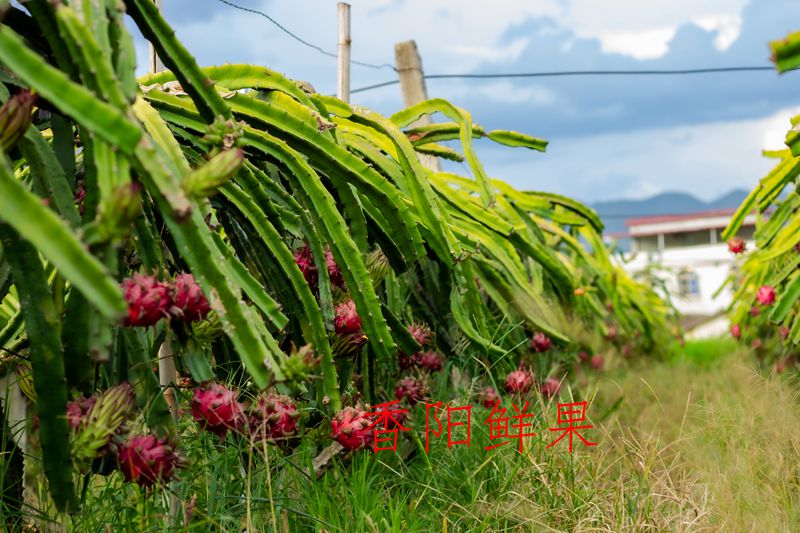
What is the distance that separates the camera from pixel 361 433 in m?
2.24

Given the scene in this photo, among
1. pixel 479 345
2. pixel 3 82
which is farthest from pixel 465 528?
pixel 3 82

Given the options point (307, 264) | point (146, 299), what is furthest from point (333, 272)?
point (146, 299)

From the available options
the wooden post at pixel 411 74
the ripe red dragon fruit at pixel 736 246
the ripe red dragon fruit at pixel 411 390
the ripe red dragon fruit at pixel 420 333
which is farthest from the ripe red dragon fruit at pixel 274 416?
the wooden post at pixel 411 74

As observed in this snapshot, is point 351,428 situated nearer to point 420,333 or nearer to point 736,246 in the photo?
point 420,333

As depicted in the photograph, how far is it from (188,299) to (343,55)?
371 cm

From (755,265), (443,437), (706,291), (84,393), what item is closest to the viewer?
(84,393)

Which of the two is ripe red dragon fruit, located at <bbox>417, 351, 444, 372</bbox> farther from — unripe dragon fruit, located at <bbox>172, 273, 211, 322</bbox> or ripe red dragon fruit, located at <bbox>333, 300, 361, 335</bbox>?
unripe dragon fruit, located at <bbox>172, 273, 211, 322</bbox>

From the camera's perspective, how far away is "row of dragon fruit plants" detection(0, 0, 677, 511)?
1.39 metres

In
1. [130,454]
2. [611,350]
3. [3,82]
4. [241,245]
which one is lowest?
[611,350]

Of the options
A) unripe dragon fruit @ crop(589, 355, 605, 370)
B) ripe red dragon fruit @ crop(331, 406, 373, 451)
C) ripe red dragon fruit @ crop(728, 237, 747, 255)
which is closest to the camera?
ripe red dragon fruit @ crop(331, 406, 373, 451)

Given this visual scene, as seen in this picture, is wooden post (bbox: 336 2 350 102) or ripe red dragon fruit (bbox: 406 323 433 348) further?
wooden post (bbox: 336 2 350 102)

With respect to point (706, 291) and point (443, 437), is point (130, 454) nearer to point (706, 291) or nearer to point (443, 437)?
point (443, 437)

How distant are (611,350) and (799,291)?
349cm

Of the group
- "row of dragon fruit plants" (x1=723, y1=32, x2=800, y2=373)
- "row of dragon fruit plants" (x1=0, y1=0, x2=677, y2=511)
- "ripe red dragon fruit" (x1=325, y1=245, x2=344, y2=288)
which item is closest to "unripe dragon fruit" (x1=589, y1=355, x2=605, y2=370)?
"row of dragon fruit plants" (x1=723, y1=32, x2=800, y2=373)
